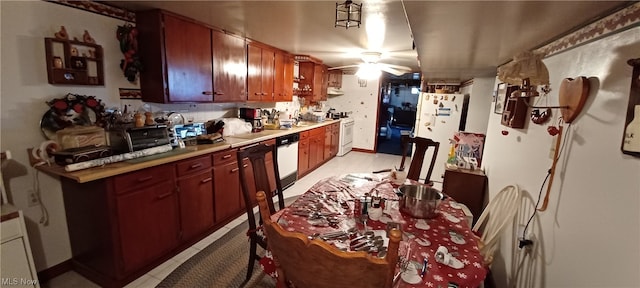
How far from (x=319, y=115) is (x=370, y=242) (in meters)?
4.27

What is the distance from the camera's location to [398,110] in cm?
959

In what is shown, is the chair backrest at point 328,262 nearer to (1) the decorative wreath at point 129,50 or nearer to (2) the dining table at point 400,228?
(2) the dining table at point 400,228

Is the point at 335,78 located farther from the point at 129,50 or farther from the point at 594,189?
the point at 594,189

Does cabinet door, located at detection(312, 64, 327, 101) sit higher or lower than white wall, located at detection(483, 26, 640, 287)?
higher

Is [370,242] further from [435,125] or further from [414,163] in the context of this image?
[435,125]

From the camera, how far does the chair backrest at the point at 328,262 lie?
31.4 inches

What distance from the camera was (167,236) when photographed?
225 cm

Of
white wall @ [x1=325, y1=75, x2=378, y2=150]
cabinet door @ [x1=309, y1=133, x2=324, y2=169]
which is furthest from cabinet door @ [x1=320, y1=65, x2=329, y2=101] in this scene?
cabinet door @ [x1=309, y1=133, x2=324, y2=169]

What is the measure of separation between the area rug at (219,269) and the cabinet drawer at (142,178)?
2.48ft

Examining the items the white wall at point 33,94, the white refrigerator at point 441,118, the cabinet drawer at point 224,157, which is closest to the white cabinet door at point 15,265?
the white wall at point 33,94

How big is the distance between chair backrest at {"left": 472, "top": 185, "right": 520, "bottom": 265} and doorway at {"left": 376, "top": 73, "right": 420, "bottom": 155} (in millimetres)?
5722

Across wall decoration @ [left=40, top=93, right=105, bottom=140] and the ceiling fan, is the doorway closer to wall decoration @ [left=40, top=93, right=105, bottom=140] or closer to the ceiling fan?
the ceiling fan

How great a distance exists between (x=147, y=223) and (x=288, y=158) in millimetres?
2150

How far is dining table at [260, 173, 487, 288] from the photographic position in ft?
3.61
